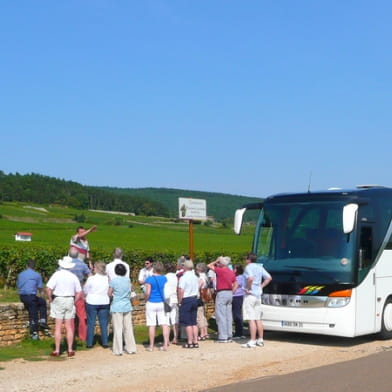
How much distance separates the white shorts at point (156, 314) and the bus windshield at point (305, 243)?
8.81 feet

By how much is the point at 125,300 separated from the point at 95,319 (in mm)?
773

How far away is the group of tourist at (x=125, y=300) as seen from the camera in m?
13.4

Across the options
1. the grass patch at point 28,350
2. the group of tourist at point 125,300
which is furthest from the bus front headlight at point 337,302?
the grass patch at point 28,350

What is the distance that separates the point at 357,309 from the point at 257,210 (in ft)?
10.8

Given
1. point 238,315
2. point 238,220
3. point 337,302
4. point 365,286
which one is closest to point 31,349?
point 238,315

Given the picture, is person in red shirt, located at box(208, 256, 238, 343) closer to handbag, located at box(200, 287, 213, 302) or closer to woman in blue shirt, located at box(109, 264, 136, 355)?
handbag, located at box(200, 287, 213, 302)

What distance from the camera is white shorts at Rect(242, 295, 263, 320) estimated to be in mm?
14883

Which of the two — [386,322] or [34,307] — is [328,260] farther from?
[34,307]

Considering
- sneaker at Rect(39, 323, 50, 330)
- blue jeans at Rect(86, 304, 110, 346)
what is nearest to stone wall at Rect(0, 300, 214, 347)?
sneaker at Rect(39, 323, 50, 330)

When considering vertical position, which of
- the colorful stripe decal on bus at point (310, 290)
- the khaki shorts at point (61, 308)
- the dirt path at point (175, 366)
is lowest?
the dirt path at point (175, 366)

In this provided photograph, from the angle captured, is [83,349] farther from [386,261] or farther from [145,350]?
[386,261]

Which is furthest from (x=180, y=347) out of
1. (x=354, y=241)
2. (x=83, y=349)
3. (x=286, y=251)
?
(x=354, y=241)

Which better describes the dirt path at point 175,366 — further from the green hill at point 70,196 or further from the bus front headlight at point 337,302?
the green hill at point 70,196

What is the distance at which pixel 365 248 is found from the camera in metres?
15.5
